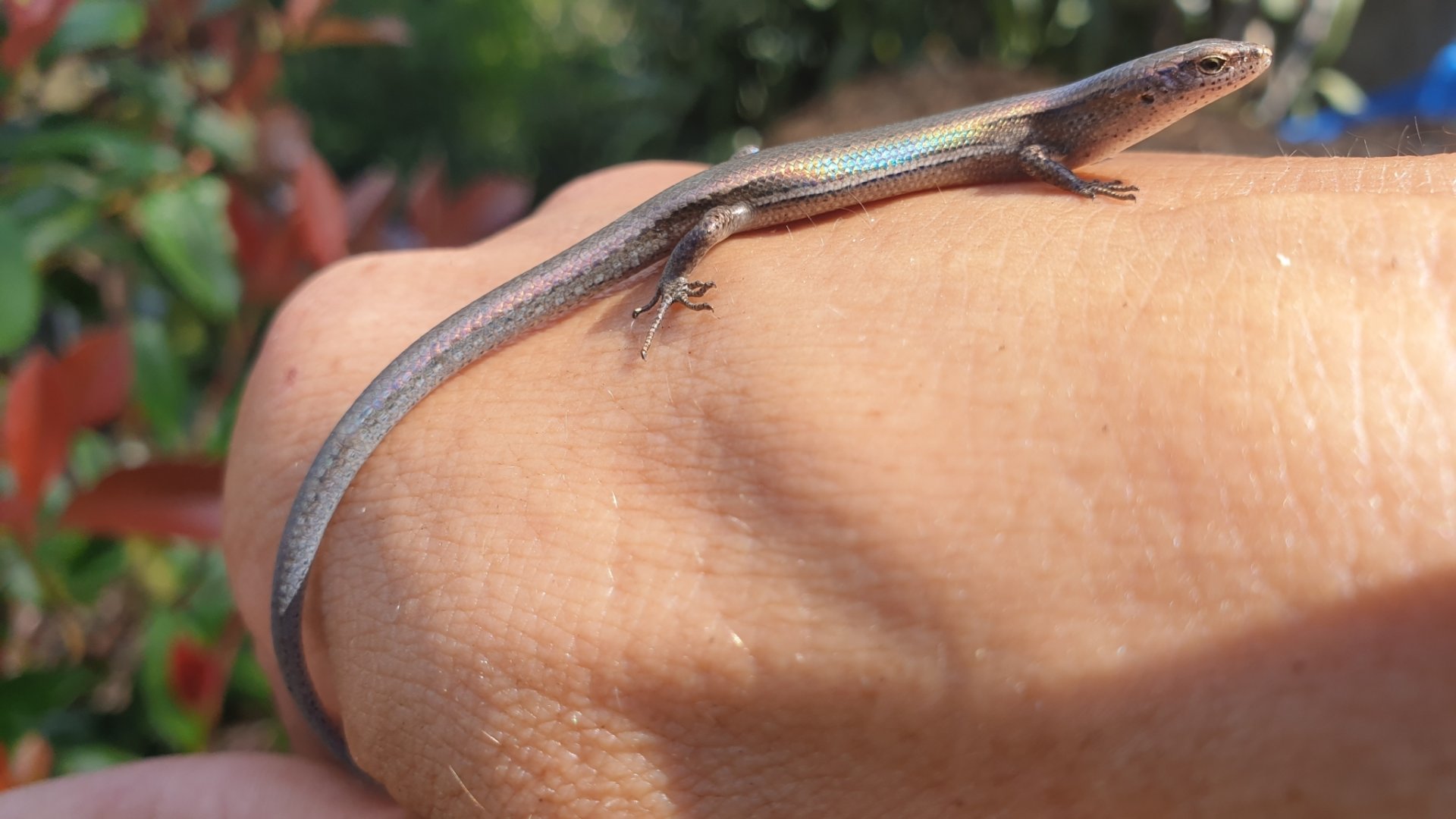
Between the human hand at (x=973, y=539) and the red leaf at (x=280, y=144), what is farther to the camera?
the red leaf at (x=280, y=144)

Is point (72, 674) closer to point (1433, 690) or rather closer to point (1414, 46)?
point (1433, 690)

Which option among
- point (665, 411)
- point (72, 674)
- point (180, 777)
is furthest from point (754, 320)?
point (72, 674)

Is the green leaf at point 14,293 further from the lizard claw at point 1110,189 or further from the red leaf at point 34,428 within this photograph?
the lizard claw at point 1110,189

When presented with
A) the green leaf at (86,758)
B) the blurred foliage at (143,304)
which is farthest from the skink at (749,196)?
the green leaf at (86,758)

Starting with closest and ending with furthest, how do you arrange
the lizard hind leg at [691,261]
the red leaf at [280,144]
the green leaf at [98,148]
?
1. the lizard hind leg at [691,261]
2. the green leaf at [98,148]
3. the red leaf at [280,144]

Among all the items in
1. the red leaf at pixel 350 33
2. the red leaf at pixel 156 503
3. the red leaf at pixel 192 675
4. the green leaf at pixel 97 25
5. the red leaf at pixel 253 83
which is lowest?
the red leaf at pixel 192 675
